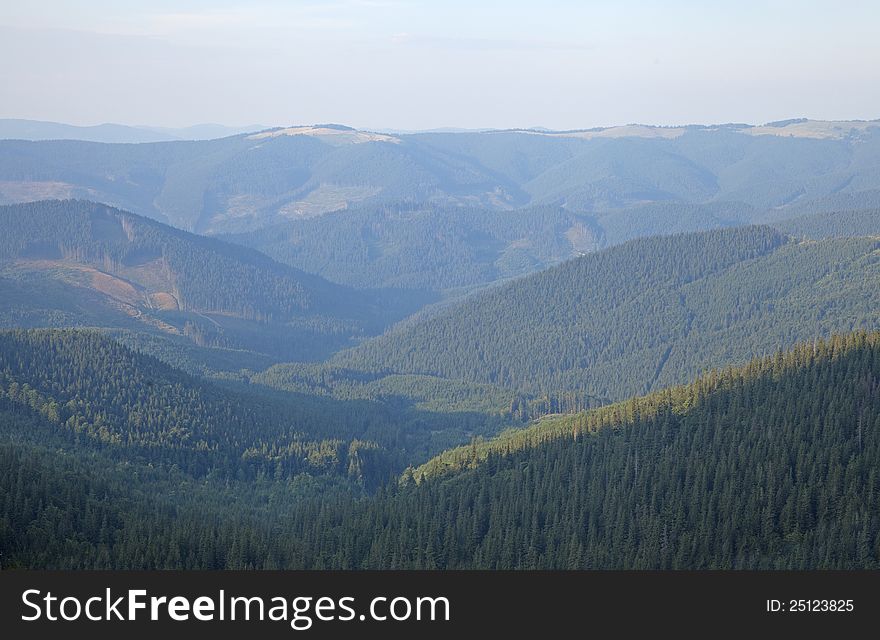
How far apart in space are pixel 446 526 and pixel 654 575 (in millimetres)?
56891

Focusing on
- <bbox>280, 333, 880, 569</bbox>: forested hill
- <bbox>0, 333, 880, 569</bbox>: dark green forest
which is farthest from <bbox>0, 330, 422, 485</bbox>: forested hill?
<bbox>280, 333, 880, 569</bbox>: forested hill

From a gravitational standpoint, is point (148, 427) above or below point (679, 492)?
above

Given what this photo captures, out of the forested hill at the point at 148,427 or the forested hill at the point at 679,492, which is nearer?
the forested hill at the point at 679,492

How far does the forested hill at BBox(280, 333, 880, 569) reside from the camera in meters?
108

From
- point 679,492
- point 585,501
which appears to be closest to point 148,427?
point 585,501

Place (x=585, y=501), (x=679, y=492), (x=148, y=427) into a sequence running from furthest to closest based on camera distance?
(x=148, y=427), (x=585, y=501), (x=679, y=492)

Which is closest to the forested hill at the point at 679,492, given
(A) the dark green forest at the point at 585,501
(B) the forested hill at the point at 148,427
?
(A) the dark green forest at the point at 585,501

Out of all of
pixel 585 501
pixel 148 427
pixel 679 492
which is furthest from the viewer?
pixel 148 427

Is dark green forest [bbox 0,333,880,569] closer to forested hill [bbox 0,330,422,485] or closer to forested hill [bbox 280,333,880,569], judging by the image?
forested hill [bbox 280,333,880,569]

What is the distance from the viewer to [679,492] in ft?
401

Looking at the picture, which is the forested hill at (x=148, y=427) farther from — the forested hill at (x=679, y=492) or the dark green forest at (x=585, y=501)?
the forested hill at (x=679, y=492)

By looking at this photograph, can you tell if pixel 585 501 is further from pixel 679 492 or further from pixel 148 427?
pixel 148 427

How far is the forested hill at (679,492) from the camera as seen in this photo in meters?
108

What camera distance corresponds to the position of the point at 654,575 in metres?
69.9
